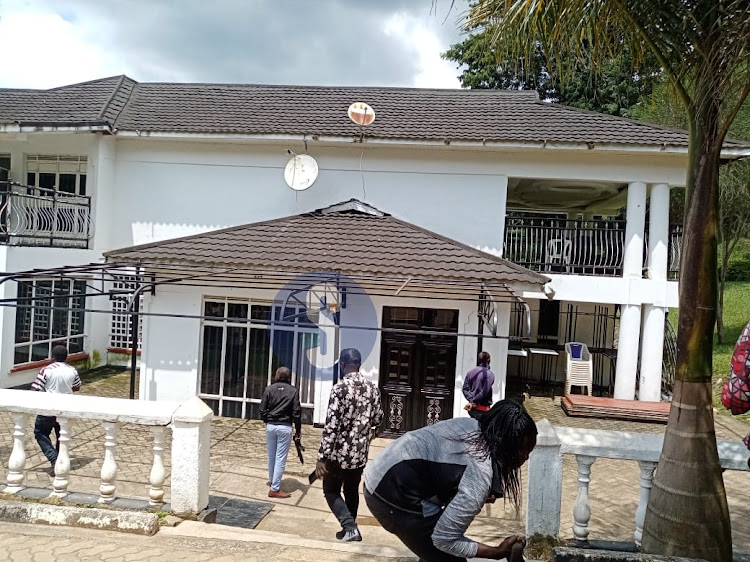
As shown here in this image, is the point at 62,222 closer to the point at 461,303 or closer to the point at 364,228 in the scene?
the point at 364,228

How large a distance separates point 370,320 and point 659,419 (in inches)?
235

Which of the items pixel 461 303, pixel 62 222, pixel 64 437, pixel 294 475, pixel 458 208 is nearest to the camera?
→ pixel 64 437

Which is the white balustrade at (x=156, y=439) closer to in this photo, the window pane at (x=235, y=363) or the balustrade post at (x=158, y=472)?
the balustrade post at (x=158, y=472)

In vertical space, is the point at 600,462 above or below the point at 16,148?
below

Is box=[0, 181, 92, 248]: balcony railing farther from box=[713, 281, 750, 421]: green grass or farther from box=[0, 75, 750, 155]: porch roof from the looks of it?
box=[713, 281, 750, 421]: green grass

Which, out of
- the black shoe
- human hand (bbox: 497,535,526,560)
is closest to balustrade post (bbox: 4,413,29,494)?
the black shoe

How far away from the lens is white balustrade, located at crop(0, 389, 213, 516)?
4.25 meters

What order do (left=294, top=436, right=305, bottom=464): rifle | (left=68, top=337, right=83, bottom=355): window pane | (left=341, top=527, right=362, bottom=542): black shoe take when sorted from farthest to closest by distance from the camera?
(left=68, top=337, right=83, bottom=355): window pane, (left=294, top=436, right=305, bottom=464): rifle, (left=341, top=527, right=362, bottom=542): black shoe

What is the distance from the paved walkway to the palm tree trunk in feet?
5.44

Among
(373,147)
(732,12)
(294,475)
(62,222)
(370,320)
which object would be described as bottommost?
(294,475)

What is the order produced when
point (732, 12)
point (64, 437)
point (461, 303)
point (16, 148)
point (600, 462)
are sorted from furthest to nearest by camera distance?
point (16, 148) < point (461, 303) < point (600, 462) < point (64, 437) < point (732, 12)

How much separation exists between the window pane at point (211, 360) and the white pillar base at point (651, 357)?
8626 millimetres

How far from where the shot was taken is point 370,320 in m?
9.46

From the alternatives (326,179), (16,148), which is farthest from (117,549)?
(16,148)
